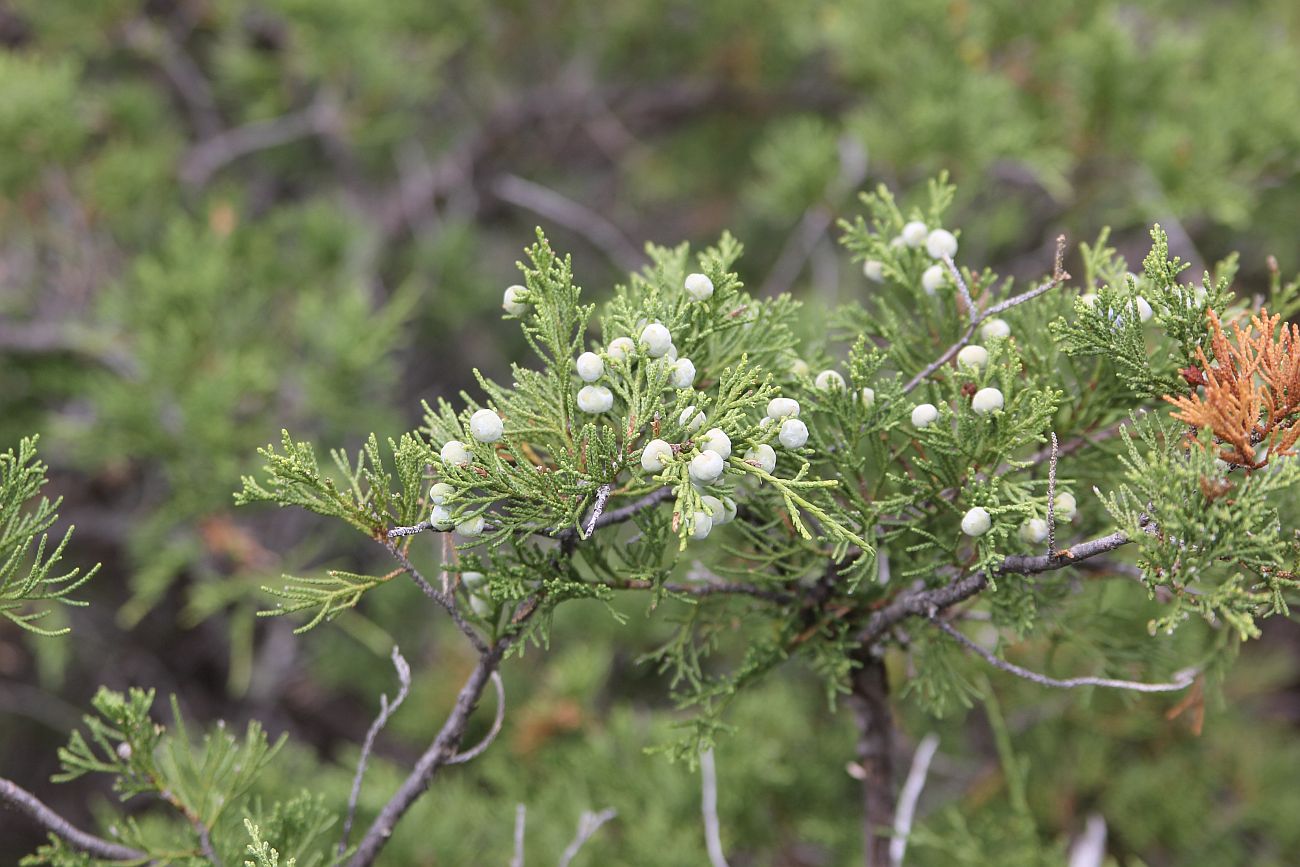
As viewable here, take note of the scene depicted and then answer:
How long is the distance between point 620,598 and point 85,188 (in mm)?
973

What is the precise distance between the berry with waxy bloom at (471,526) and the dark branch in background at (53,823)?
0.32 meters

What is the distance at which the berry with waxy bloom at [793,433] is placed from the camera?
1.75ft

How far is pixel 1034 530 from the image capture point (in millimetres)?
571

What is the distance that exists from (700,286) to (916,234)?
187 millimetres

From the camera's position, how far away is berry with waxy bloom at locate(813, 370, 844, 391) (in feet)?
1.92

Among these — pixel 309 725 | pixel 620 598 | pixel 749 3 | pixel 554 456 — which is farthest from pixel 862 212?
pixel 309 725

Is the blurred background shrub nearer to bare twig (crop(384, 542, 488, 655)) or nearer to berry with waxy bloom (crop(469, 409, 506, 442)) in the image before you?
bare twig (crop(384, 542, 488, 655))

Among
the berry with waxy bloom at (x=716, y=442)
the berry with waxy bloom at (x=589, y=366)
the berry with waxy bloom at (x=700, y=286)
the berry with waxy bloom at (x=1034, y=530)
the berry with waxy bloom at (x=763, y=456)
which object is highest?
the berry with waxy bloom at (x=700, y=286)

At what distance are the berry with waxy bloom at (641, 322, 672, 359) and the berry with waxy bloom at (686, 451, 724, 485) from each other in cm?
8

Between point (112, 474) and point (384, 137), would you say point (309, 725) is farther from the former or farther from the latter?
point (384, 137)

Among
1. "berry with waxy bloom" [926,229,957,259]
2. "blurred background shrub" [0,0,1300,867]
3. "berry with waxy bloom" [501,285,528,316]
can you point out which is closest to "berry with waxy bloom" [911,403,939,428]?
"berry with waxy bloom" [926,229,957,259]

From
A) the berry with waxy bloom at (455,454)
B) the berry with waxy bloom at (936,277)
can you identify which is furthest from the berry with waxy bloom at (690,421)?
the berry with waxy bloom at (936,277)

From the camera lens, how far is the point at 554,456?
0.54 m

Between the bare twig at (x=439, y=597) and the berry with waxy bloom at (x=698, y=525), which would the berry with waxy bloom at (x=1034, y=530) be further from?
the bare twig at (x=439, y=597)
